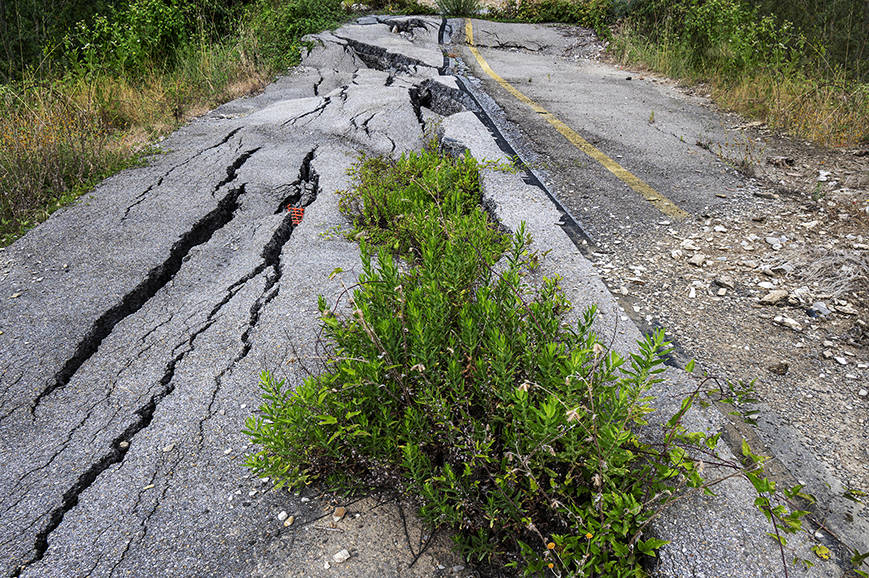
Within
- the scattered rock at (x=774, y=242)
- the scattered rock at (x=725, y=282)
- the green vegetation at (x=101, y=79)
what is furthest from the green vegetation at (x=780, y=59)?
the green vegetation at (x=101, y=79)

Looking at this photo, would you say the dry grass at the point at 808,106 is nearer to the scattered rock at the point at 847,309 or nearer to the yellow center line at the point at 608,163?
the yellow center line at the point at 608,163

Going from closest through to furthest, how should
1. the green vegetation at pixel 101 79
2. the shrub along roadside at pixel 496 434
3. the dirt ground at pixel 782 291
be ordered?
the shrub along roadside at pixel 496 434
the dirt ground at pixel 782 291
the green vegetation at pixel 101 79

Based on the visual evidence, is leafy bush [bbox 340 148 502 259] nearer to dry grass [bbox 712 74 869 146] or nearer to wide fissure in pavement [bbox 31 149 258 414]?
wide fissure in pavement [bbox 31 149 258 414]

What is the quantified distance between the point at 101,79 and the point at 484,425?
6869 millimetres

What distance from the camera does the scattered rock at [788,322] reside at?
267cm

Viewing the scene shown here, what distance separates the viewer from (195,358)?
8.38 feet

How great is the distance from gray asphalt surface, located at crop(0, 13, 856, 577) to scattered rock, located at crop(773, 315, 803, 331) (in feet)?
2.94

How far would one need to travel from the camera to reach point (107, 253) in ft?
10.9

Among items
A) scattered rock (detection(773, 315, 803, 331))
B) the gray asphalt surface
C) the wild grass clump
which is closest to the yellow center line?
the gray asphalt surface

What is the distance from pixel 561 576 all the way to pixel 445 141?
3.95 metres

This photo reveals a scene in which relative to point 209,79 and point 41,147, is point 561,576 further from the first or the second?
point 209,79

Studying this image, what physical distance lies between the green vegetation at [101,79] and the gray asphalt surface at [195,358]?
0.34 meters

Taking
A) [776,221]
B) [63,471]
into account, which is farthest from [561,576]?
[776,221]

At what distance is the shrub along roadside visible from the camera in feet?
4.81
